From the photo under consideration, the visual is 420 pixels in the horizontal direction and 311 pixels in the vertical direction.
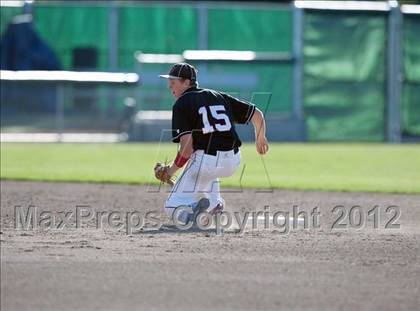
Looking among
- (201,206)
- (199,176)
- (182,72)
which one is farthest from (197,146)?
(182,72)

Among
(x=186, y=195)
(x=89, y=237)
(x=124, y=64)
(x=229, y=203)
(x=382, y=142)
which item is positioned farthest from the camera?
(x=124, y=64)

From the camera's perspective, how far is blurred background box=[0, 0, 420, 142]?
81.9ft

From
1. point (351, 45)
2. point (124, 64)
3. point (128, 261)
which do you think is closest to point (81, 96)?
point (124, 64)

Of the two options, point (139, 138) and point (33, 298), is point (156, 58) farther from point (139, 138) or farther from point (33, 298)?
point (33, 298)

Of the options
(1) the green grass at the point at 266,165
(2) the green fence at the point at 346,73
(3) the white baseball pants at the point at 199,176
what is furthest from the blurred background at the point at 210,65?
(3) the white baseball pants at the point at 199,176

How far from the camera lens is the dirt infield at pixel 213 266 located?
5855mm

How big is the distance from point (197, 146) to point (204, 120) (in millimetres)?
295

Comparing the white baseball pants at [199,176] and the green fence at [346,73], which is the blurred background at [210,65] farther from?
the white baseball pants at [199,176]

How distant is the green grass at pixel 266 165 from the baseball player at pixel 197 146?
185 inches

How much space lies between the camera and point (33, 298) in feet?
19.0

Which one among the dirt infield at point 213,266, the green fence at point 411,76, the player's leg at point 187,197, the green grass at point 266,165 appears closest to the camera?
the dirt infield at point 213,266

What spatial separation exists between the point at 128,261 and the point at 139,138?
694 inches

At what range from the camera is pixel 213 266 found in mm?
6855

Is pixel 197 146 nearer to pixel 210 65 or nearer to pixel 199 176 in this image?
pixel 199 176
